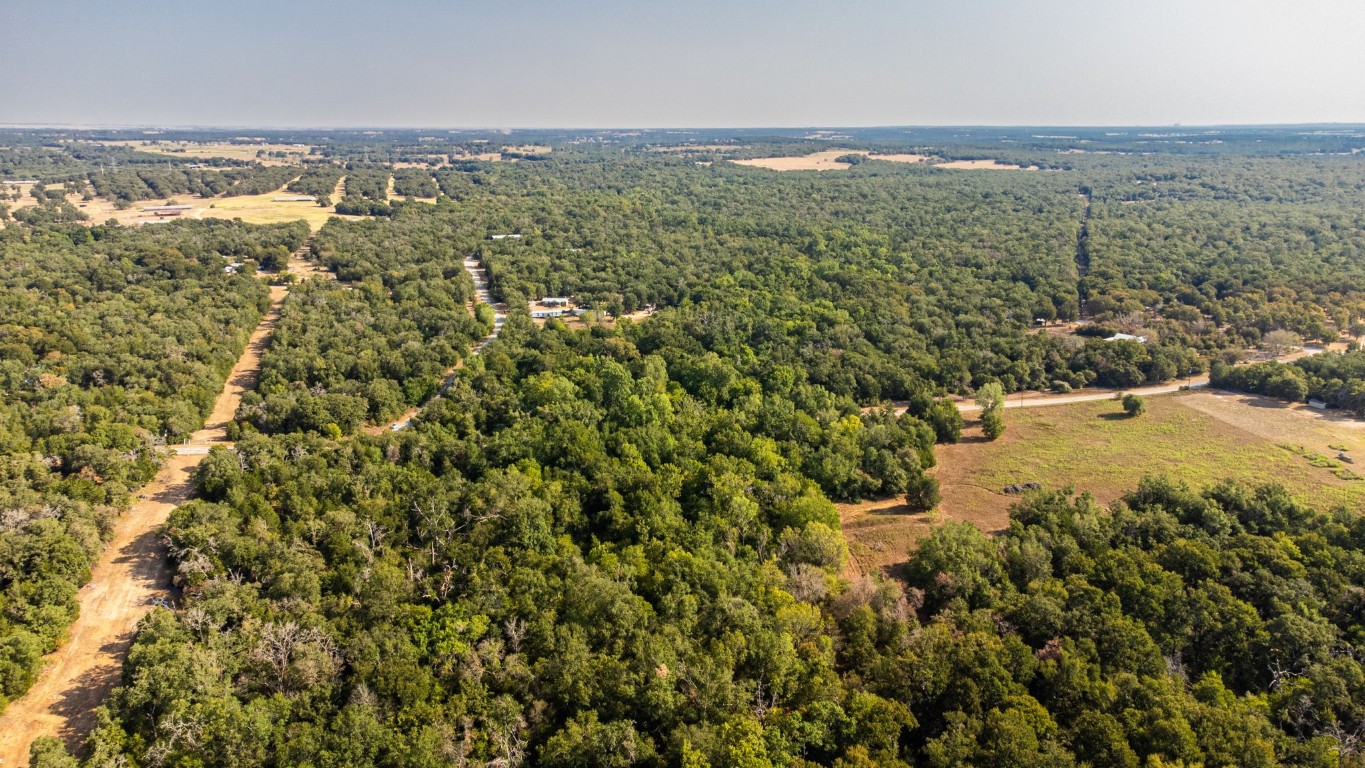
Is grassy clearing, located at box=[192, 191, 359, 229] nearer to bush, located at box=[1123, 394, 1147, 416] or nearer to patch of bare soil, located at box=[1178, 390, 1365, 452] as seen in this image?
bush, located at box=[1123, 394, 1147, 416]

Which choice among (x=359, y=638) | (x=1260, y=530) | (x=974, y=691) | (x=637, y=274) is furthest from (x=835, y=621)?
(x=637, y=274)

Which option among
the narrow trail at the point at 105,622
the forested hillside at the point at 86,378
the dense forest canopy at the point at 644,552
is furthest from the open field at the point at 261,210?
the narrow trail at the point at 105,622

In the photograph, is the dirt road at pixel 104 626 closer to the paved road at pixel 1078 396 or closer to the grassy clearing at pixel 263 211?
the paved road at pixel 1078 396

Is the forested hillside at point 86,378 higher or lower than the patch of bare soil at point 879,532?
higher

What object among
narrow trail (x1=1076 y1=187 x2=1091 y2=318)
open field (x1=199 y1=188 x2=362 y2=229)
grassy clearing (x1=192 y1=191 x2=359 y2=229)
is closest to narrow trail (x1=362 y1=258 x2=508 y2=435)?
open field (x1=199 y1=188 x2=362 y2=229)

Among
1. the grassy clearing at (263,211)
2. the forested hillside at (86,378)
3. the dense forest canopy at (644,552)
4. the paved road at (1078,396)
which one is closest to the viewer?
the dense forest canopy at (644,552)

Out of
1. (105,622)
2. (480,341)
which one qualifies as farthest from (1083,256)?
(105,622)

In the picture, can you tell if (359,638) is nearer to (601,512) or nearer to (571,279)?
(601,512)
